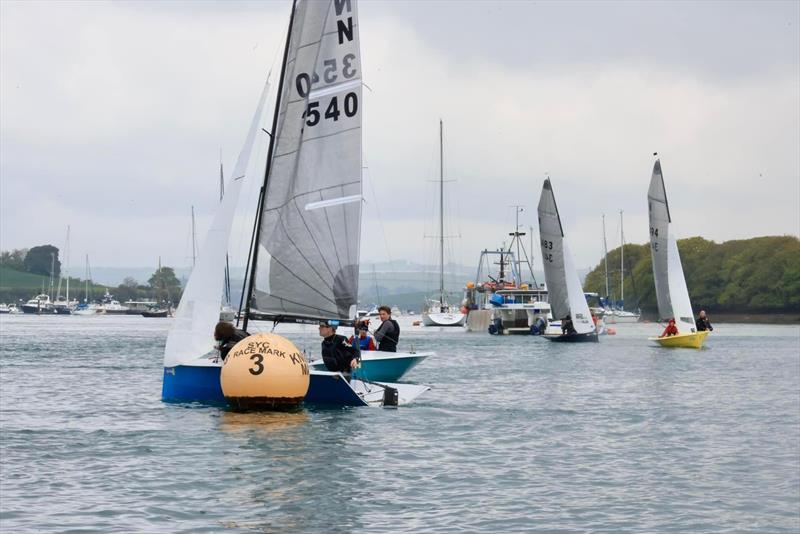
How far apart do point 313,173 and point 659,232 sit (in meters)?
47.3

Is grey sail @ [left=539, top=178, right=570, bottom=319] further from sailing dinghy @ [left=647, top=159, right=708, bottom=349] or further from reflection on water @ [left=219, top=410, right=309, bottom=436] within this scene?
reflection on water @ [left=219, top=410, right=309, bottom=436]

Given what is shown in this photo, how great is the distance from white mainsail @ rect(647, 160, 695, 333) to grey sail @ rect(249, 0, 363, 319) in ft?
134

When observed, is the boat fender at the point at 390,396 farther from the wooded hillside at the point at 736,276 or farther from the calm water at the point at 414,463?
the wooded hillside at the point at 736,276

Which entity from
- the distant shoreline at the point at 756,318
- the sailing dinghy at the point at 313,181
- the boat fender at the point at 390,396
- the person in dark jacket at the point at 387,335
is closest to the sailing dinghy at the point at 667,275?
the person in dark jacket at the point at 387,335

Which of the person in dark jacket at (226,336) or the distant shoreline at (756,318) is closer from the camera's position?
the person in dark jacket at (226,336)

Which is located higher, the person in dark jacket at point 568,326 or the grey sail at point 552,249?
the grey sail at point 552,249

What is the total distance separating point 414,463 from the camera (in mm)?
18047

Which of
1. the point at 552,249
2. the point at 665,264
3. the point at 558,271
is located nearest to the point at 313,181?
the point at 665,264

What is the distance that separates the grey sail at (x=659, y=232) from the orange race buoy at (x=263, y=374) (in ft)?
161

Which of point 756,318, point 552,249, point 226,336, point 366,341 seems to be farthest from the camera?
point 756,318

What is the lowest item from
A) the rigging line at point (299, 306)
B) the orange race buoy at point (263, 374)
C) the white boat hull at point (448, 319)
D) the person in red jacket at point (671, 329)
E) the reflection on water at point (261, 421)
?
the reflection on water at point (261, 421)

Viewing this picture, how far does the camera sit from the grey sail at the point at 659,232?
68.2 meters

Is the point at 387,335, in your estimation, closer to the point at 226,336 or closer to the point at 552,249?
the point at 226,336

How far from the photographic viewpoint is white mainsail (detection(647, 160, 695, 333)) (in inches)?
2591
